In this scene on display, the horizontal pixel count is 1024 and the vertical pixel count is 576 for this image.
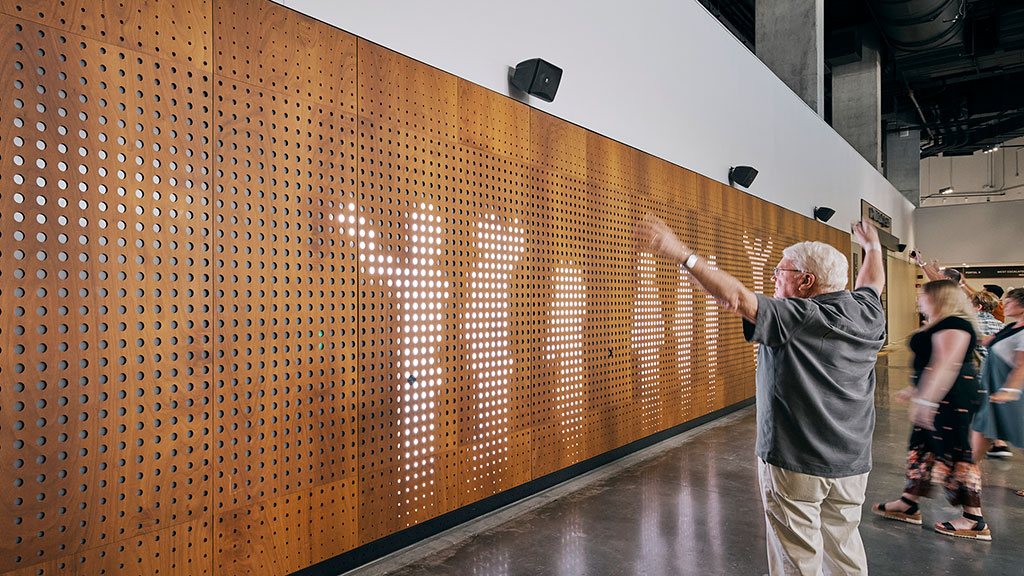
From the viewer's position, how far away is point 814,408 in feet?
7.08

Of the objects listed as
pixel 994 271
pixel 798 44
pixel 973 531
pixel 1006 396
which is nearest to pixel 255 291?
pixel 1006 396

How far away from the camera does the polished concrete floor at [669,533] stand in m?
3.08

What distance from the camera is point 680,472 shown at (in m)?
4.77

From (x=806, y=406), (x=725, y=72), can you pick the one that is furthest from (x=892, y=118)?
(x=806, y=406)

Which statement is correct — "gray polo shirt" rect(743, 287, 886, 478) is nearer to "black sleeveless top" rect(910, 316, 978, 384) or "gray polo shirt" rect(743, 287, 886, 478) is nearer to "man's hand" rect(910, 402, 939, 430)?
"man's hand" rect(910, 402, 939, 430)

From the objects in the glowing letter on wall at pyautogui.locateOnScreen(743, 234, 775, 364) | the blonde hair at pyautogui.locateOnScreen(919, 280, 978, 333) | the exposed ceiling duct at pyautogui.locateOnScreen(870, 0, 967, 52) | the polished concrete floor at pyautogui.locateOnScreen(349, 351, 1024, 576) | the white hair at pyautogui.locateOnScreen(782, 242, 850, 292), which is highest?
the exposed ceiling duct at pyautogui.locateOnScreen(870, 0, 967, 52)

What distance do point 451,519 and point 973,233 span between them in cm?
2173

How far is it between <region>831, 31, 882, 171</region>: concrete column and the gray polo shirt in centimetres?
1547

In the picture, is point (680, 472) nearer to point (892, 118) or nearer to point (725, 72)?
point (725, 72)

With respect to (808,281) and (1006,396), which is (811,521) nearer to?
(808,281)

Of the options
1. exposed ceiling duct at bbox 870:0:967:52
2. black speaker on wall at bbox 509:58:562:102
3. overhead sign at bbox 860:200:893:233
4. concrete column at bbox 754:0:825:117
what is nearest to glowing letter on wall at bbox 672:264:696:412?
black speaker on wall at bbox 509:58:562:102

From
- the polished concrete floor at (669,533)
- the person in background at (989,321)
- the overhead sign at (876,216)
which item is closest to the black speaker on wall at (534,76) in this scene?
→ the polished concrete floor at (669,533)

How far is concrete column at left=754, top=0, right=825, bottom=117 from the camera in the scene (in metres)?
10.4

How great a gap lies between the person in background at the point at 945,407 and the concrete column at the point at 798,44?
26.9 ft
